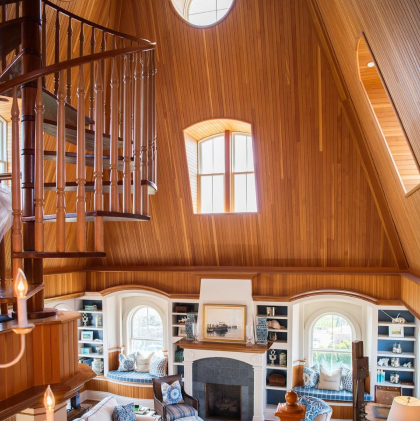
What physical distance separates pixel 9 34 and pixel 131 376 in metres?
7.82

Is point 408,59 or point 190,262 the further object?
point 190,262

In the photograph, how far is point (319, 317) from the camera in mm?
8648

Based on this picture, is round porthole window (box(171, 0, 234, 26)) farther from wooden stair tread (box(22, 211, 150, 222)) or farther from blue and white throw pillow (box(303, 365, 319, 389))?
blue and white throw pillow (box(303, 365, 319, 389))

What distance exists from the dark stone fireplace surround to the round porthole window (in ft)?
19.5

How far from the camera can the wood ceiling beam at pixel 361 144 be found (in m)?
5.81

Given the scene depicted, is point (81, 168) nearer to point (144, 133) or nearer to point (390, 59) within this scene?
point (144, 133)

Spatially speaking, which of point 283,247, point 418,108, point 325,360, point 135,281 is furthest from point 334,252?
point 418,108

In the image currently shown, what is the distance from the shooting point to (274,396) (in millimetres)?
8242

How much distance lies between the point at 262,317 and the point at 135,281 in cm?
274

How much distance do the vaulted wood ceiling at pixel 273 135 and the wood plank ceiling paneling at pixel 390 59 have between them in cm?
6

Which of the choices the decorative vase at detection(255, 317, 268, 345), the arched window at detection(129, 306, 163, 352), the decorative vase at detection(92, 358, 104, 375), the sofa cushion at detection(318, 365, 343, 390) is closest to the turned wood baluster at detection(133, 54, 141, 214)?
the decorative vase at detection(255, 317, 268, 345)

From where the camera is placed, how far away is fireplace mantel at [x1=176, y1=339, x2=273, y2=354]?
7785 mm

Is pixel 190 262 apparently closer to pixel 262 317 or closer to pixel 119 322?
pixel 262 317

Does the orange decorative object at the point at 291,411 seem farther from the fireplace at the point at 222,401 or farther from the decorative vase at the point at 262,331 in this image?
the fireplace at the point at 222,401
